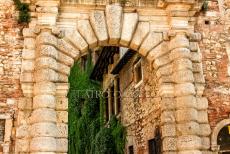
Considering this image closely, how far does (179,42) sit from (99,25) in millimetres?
1862

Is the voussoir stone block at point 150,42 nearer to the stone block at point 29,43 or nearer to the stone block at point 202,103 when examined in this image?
the stone block at point 202,103

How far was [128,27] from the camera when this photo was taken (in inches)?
354

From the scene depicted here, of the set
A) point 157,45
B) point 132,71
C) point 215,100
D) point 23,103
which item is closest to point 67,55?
point 23,103

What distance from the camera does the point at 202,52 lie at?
9.46 metres

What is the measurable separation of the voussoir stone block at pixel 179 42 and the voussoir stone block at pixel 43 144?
345 centimetres

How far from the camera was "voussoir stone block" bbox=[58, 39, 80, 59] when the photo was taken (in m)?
8.59

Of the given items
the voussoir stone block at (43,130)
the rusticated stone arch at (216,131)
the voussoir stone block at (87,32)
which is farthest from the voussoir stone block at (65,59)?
the rusticated stone arch at (216,131)

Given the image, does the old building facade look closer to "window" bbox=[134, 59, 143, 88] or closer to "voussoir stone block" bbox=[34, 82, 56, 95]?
"voussoir stone block" bbox=[34, 82, 56, 95]

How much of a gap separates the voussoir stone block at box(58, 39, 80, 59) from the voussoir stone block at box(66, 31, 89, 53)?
10cm

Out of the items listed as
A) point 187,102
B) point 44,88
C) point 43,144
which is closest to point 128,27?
point 187,102

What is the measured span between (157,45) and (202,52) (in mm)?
1221

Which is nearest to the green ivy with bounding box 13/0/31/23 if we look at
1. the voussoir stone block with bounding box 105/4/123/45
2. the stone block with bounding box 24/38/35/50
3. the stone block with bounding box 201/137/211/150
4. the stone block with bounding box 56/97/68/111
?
the stone block with bounding box 24/38/35/50

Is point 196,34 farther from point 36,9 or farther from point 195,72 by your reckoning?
point 36,9

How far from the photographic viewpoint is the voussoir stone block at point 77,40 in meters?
8.68
